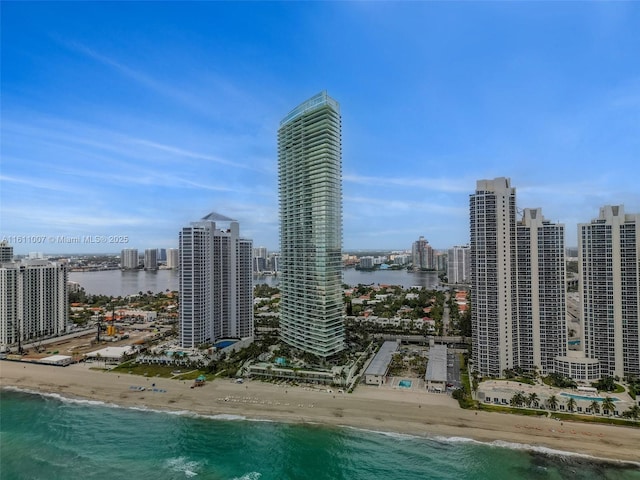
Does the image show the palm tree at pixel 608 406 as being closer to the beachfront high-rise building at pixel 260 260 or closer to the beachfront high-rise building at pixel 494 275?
the beachfront high-rise building at pixel 494 275

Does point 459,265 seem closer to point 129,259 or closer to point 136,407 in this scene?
point 136,407

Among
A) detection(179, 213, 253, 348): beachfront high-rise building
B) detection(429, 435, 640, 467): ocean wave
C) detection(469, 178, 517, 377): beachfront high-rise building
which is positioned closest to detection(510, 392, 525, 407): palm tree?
detection(429, 435, 640, 467): ocean wave

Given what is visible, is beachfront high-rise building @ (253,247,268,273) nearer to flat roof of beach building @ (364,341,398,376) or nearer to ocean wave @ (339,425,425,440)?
flat roof of beach building @ (364,341,398,376)

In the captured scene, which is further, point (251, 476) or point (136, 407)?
point (136, 407)

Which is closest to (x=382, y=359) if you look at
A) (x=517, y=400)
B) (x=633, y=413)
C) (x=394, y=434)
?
(x=517, y=400)

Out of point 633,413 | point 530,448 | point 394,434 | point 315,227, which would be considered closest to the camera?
point 530,448

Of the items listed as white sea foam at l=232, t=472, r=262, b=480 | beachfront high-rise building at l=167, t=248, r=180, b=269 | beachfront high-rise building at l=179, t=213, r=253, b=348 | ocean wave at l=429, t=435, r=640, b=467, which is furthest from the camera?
beachfront high-rise building at l=167, t=248, r=180, b=269

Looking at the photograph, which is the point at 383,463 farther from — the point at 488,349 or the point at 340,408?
the point at 488,349
